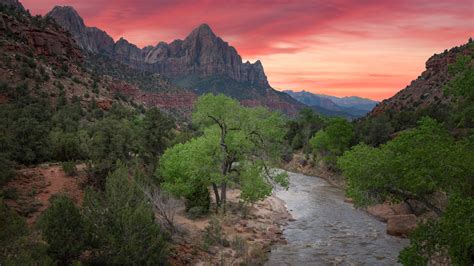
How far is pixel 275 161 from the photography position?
34.9 m

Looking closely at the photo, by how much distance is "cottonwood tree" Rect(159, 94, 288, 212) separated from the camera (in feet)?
98.8

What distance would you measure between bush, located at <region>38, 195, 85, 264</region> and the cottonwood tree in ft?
44.8

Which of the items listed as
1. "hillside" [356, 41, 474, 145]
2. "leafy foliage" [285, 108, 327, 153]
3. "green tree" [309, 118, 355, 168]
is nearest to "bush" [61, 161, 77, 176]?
"hillside" [356, 41, 474, 145]

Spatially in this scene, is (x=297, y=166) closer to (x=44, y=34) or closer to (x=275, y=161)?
(x=275, y=161)

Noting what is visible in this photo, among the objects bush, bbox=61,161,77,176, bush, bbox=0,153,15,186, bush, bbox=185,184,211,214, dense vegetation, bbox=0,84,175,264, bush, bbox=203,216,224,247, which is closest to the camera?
dense vegetation, bbox=0,84,175,264

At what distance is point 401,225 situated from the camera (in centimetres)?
3045

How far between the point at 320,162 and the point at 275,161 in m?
43.0

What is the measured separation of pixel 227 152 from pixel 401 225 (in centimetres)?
1638

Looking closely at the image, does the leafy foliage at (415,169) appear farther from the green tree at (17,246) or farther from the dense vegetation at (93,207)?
the green tree at (17,246)

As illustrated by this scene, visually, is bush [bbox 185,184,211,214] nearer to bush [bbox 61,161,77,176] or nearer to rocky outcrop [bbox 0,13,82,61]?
bush [bbox 61,161,77,176]

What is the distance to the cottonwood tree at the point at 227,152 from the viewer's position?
30109 mm

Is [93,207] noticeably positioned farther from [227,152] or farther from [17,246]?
[227,152]

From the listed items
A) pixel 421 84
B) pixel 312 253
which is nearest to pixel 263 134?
pixel 312 253

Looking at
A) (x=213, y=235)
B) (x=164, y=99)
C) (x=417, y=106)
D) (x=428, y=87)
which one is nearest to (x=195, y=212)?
(x=213, y=235)
